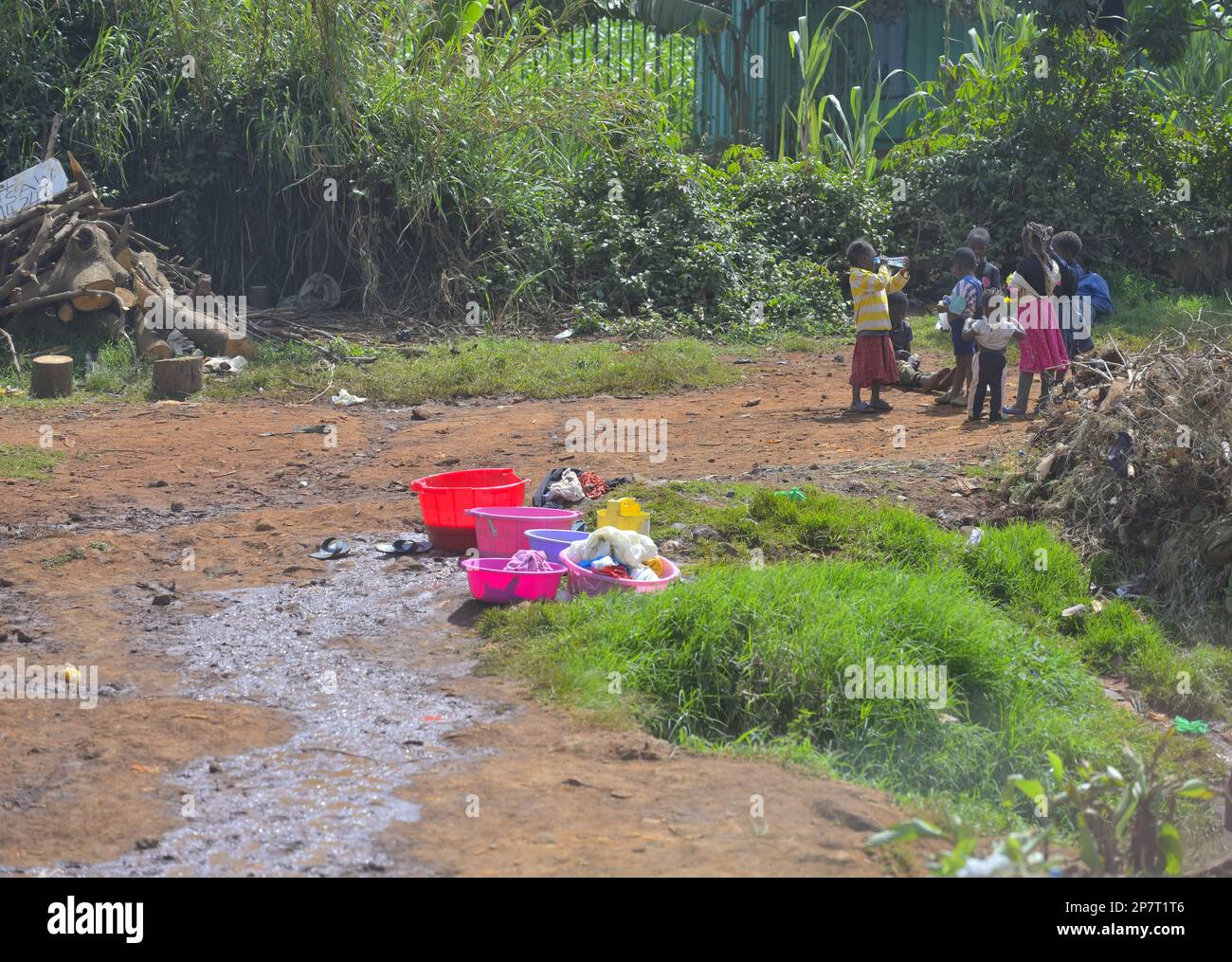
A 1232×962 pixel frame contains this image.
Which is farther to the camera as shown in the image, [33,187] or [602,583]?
[33,187]

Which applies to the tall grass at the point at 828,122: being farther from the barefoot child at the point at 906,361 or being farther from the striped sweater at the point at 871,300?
the striped sweater at the point at 871,300

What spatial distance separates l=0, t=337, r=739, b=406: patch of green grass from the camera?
456 inches

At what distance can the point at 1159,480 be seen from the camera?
740 cm

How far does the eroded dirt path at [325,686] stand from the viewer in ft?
13.2

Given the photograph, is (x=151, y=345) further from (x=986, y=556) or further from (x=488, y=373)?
(x=986, y=556)

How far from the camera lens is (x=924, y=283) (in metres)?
16.1

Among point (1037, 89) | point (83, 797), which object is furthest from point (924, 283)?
point (83, 797)

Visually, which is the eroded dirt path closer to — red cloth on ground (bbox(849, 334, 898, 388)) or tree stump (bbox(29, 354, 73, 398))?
red cloth on ground (bbox(849, 334, 898, 388))

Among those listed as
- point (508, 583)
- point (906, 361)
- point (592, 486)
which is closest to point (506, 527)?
point (508, 583)

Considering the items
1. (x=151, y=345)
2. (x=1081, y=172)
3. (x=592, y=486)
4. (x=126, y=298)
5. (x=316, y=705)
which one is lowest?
(x=316, y=705)

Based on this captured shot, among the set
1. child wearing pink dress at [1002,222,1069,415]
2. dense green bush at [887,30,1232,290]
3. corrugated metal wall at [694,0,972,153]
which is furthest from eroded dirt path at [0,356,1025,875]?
corrugated metal wall at [694,0,972,153]

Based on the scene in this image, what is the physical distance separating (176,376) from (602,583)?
21.4 ft

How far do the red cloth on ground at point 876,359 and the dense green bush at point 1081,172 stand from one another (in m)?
5.98

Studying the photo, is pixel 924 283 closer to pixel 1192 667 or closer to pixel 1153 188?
pixel 1153 188
